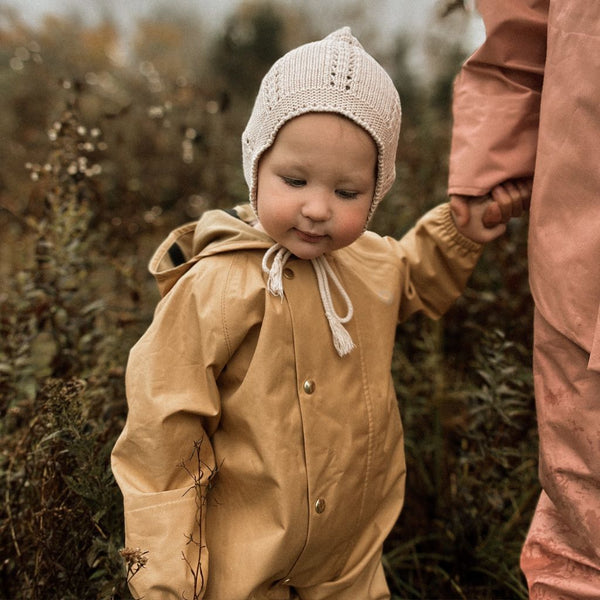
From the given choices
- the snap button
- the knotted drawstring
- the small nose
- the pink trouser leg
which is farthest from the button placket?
the pink trouser leg

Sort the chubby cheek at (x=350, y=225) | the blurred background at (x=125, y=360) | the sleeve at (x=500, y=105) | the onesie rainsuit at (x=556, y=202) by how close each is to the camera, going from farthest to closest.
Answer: the blurred background at (x=125, y=360) → the sleeve at (x=500, y=105) → the chubby cheek at (x=350, y=225) → the onesie rainsuit at (x=556, y=202)

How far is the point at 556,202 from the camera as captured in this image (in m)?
1.86

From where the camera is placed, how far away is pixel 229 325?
73.4 inches

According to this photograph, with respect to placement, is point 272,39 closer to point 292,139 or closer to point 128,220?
point 128,220

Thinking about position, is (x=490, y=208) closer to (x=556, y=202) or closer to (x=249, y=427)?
(x=556, y=202)

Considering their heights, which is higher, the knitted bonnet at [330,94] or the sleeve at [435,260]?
the knitted bonnet at [330,94]

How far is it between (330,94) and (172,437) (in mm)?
936

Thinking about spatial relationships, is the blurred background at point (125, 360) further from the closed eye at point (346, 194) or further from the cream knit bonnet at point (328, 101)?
the closed eye at point (346, 194)

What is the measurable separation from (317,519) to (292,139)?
0.99 meters

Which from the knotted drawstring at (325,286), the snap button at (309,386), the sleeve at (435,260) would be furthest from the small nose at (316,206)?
the sleeve at (435,260)

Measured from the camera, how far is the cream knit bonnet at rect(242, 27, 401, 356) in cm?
179

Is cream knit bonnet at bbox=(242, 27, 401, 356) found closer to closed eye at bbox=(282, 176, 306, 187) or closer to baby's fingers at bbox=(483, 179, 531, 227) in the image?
closed eye at bbox=(282, 176, 306, 187)

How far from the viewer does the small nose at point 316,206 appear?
1.80 metres

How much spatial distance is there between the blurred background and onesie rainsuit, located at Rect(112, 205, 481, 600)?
0.26 m
